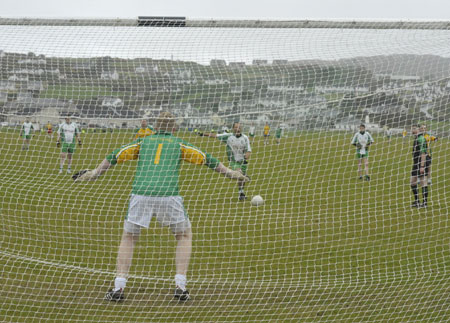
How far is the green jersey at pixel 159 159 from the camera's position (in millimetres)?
4855

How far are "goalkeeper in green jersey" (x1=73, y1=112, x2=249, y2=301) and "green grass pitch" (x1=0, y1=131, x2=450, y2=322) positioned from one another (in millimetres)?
346

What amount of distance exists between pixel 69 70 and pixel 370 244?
171 inches

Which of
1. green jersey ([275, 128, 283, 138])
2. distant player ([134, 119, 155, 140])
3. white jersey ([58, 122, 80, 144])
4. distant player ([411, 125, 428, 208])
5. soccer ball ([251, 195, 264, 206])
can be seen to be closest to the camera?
distant player ([134, 119, 155, 140])

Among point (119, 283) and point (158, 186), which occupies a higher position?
point (158, 186)

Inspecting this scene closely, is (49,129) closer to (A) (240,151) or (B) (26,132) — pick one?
(B) (26,132)

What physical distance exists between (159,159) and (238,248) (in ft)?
7.67

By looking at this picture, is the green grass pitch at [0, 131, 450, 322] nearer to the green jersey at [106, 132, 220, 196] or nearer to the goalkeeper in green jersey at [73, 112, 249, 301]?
the goalkeeper in green jersey at [73, 112, 249, 301]

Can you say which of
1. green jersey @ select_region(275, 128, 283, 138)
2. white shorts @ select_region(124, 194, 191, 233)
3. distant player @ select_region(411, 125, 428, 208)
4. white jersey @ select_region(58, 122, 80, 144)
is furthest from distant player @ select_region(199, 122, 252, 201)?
white shorts @ select_region(124, 194, 191, 233)

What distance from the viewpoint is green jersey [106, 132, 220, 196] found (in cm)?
486

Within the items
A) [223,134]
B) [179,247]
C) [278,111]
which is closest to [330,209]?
[223,134]

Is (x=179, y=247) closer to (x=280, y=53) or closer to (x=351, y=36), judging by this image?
(x=280, y=53)

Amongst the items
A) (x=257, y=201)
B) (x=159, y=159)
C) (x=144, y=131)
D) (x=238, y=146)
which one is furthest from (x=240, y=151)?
(x=159, y=159)

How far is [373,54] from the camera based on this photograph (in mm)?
5535

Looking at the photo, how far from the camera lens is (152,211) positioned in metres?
4.90
